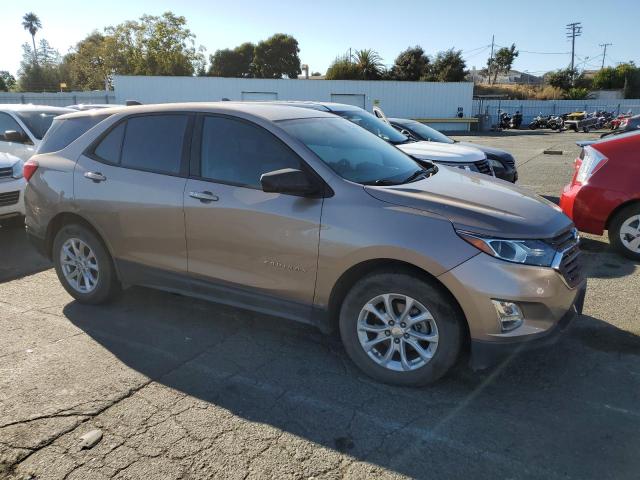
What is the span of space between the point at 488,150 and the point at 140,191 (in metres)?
7.72

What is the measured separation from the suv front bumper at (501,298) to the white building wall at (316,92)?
98.0ft

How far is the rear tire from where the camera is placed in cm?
571

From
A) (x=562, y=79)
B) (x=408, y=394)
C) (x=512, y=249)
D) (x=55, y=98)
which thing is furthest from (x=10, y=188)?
(x=562, y=79)

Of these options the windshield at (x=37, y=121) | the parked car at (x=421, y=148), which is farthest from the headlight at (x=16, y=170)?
the parked car at (x=421, y=148)

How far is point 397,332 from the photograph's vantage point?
3.24 meters

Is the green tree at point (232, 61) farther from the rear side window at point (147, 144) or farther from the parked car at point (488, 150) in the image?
the rear side window at point (147, 144)

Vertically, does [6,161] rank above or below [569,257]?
above

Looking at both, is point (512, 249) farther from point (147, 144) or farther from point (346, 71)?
point (346, 71)

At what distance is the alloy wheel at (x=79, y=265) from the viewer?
4.52m

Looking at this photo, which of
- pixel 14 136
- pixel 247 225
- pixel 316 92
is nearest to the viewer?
pixel 247 225

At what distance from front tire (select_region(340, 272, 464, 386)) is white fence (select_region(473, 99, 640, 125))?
40.8 m

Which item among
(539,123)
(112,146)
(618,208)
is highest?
(539,123)

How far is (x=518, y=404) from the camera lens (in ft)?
10.2

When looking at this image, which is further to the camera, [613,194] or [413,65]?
[413,65]
